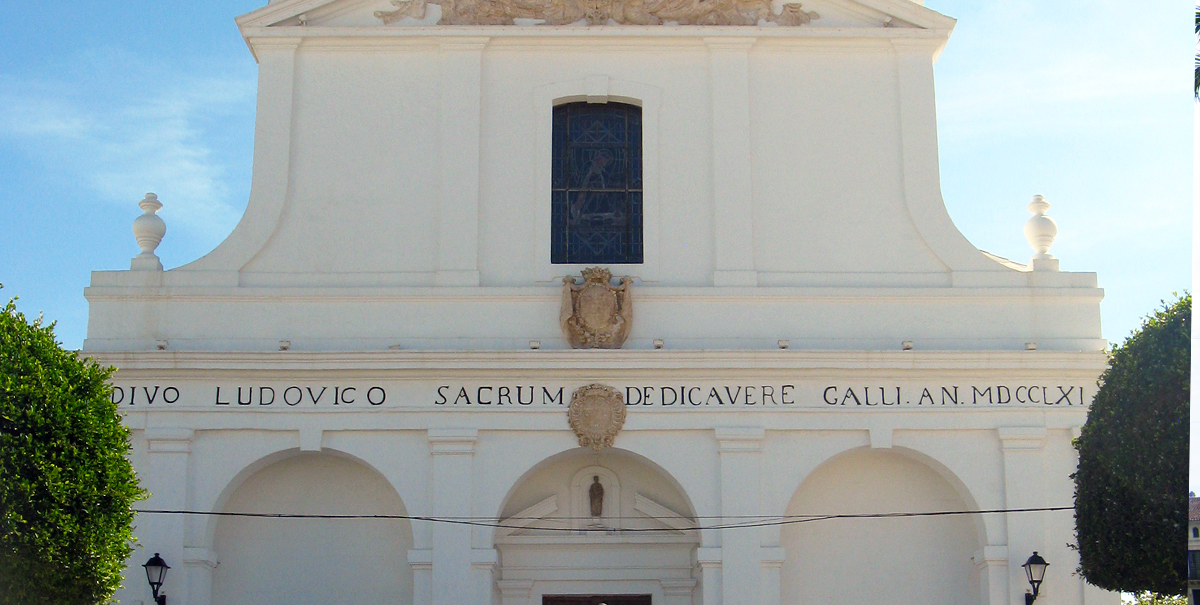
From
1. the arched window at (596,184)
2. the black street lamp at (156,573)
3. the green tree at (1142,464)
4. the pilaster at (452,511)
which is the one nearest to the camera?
the green tree at (1142,464)

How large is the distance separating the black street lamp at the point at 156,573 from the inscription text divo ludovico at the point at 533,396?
199cm

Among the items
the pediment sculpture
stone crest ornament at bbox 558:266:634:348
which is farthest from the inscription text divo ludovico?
the pediment sculpture

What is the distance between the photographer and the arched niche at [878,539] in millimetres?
18891

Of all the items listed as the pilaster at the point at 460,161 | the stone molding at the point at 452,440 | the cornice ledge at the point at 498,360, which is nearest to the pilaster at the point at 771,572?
the cornice ledge at the point at 498,360

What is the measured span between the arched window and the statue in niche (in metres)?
2.93

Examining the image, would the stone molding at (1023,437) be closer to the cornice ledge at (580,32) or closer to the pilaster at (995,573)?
the pilaster at (995,573)

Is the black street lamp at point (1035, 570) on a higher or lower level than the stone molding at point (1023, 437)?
lower

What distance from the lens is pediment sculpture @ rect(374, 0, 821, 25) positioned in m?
20.2

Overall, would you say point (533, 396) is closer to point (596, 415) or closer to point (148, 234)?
point (596, 415)

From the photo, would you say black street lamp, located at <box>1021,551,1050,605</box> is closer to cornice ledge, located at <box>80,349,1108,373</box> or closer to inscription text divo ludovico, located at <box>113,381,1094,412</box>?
inscription text divo ludovico, located at <box>113,381,1094,412</box>

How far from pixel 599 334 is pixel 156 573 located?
238 inches

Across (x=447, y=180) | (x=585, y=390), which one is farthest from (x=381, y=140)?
(x=585, y=390)

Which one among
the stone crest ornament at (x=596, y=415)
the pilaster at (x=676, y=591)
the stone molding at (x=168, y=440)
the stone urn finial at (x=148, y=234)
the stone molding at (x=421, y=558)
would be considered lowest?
the pilaster at (x=676, y=591)

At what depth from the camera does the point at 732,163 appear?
19672 millimetres
